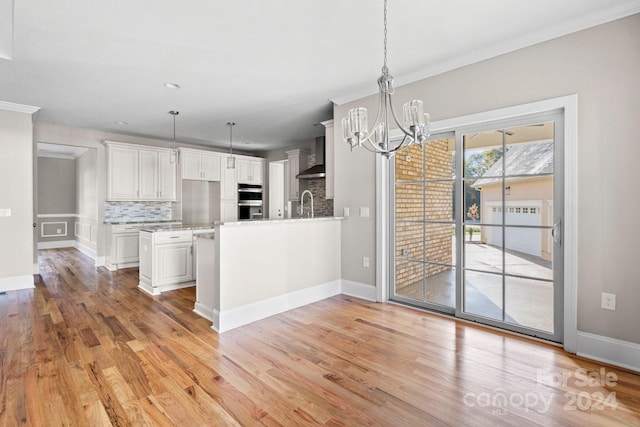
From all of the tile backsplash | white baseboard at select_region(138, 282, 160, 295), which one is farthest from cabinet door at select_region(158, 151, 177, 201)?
white baseboard at select_region(138, 282, 160, 295)

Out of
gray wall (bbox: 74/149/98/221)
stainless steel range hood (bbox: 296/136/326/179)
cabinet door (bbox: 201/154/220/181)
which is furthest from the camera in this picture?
cabinet door (bbox: 201/154/220/181)

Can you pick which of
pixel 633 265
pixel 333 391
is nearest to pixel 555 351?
pixel 633 265

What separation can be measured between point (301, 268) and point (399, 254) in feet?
3.80

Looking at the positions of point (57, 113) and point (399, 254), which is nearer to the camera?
point (399, 254)

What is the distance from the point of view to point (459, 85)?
3078mm

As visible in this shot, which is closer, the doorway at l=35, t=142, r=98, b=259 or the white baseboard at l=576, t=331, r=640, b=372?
the white baseboard at l=576, t=331, r=640, b=372

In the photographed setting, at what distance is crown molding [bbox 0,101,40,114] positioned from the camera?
4250 millimetres

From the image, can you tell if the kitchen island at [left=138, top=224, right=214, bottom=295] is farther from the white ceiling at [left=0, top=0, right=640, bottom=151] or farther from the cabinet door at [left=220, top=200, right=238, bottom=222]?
the cabinet door at [left=220, top=200, right=238, bottom=222]

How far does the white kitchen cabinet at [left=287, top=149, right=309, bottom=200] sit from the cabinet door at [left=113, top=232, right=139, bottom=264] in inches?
123

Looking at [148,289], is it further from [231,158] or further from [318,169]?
[318,169]

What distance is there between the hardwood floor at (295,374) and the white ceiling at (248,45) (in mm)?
2515

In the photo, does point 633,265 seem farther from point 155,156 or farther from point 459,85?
point 155,156

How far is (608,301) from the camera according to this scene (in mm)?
2334

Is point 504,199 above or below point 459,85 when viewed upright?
below
